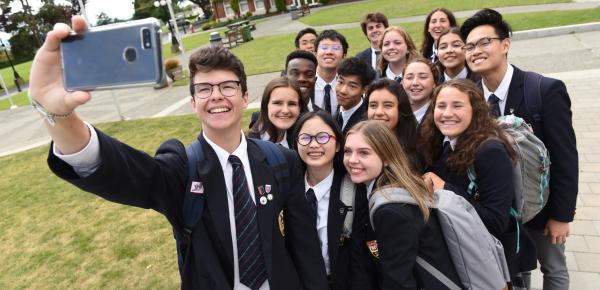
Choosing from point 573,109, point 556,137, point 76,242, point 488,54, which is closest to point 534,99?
point 556,137

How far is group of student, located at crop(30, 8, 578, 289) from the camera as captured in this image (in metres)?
1.43

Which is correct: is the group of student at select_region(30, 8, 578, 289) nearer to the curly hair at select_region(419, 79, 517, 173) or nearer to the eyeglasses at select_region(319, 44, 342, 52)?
the curly hair at select_region(419, 79, 517, 173)

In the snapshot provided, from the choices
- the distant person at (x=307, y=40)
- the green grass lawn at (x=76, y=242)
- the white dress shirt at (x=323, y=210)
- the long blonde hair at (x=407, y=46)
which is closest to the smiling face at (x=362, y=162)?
the white dress shirt at (x=323, y=210)

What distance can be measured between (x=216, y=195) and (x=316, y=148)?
0.89 metres

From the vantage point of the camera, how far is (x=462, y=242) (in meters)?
1.95

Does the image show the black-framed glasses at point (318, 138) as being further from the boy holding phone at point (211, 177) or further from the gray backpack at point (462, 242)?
the gray backpack at point (462, 242)

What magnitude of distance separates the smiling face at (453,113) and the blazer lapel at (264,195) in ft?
3.85

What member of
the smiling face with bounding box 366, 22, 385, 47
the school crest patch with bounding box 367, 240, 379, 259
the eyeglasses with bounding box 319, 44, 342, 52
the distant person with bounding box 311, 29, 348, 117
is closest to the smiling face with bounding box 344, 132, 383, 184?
the school crest patch with bounding box 367, 240, 379, 259

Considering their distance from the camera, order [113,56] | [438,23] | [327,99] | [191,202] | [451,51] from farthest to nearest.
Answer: [438,23], [327,99], [451,51], [191,202], [113,56]

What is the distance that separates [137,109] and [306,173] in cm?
1127

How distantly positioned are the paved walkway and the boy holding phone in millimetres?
2424

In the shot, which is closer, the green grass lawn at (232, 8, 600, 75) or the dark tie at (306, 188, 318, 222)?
the dark tie at (306, 188, 318, 222)

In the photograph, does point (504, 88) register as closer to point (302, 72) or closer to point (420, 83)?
point (420, 83)

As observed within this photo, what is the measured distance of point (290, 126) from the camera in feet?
10.1
